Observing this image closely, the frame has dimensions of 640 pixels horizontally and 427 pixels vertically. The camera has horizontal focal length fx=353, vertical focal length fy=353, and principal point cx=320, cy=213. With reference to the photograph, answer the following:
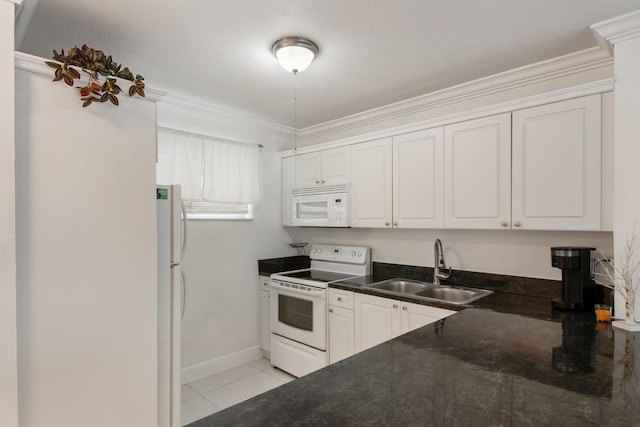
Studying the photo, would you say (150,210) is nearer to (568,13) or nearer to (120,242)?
(120,242)

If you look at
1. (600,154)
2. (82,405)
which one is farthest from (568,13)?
(82,405)

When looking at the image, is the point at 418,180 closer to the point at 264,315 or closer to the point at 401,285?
the point at 401,285

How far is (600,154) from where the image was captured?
204cm

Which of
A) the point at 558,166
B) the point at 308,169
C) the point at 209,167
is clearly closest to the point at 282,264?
the point at 308,169

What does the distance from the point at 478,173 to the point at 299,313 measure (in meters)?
1.92

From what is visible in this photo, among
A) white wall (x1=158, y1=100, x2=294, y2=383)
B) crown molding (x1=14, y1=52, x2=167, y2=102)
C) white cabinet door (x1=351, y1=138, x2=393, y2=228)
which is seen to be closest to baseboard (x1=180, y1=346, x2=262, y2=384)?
white wall (x1=158, y1=100, x2=294, y2=383)

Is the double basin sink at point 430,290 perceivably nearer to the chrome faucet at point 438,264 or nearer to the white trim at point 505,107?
the chrome faucet at point 438,264

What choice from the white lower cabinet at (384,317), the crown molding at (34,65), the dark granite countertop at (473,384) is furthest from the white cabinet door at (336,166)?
the crown molding at (34,65)

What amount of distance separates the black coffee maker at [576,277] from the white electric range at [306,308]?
1694 millimetres

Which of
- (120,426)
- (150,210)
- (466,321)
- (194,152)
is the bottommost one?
(120,426)

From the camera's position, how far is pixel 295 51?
2.12 metres

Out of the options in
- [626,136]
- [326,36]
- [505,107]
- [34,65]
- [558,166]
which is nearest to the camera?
[34,65]

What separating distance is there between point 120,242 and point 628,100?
2.76m

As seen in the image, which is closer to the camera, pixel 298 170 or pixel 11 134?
pixel 11 134
